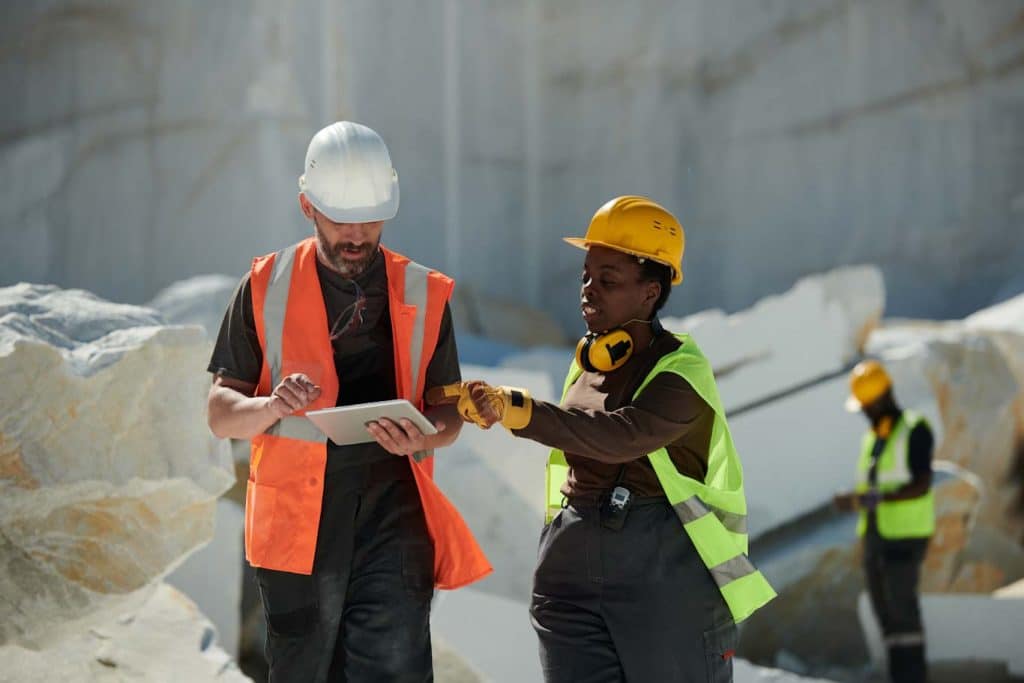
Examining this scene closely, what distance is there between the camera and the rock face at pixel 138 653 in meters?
3.22

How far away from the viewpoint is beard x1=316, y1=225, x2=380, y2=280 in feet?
8.71

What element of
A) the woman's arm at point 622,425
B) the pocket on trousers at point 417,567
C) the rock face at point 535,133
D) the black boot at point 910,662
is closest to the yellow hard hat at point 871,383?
the black boot at point 910,662

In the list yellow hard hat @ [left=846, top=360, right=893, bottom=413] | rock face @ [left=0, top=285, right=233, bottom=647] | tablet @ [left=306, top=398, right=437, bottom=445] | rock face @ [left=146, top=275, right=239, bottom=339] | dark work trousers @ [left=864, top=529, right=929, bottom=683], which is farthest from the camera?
rock face @ [left=146, top=275, right=239, bottom=339]

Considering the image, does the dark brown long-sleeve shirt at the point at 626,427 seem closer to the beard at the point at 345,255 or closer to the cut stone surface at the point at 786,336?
the beard at the point at 345,255

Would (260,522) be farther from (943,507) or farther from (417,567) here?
(943,507)

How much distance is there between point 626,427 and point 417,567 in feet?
1.83

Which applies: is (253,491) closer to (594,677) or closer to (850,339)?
(594,677)

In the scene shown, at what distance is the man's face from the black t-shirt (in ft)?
0.10

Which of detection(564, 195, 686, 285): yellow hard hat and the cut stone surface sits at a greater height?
detection(564, 195, 686, 285): yellow hard hat

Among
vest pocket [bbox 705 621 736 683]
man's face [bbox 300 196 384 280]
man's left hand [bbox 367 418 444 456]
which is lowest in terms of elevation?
vest pocket [bbox 705 621 736 683]

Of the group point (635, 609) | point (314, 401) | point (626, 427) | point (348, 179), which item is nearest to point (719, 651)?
point (635, 609)

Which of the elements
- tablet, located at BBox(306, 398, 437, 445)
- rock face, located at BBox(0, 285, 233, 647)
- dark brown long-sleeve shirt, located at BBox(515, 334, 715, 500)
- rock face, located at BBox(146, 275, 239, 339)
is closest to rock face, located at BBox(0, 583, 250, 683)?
rock face, located at BBox(0, 285, 233, 647)

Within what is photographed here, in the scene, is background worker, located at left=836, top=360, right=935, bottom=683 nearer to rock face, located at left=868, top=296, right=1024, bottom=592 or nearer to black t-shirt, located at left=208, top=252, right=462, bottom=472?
rock face, located at left=868, top=296, right=1024, bottom=592

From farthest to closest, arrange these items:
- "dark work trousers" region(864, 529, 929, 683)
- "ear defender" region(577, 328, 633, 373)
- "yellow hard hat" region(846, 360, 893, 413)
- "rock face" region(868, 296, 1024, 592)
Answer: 1. "rock face" region(868, 296, 1024, 592)
2. "yellow hard hat" region(846, 360, 893, 413)
3. "dark work trousers" region(864, 529, 929, 683)
4. "ear defender" region(577, 328, 633, 373)
